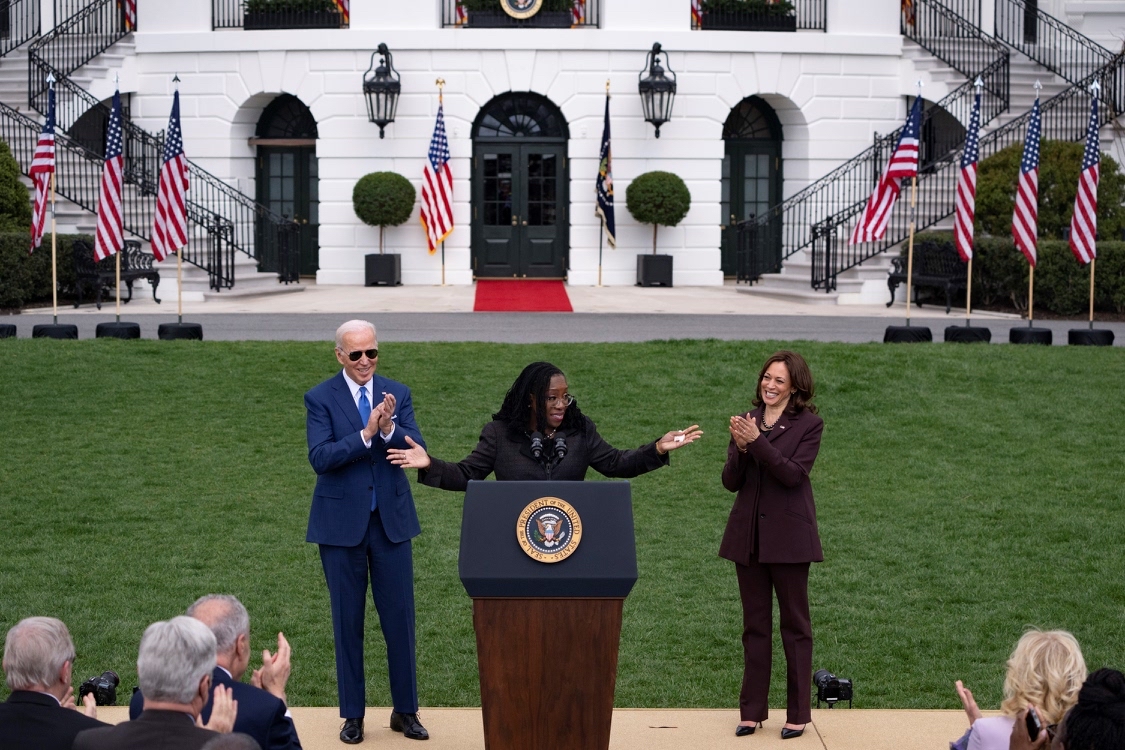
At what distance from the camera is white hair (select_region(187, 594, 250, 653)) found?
4770 mm

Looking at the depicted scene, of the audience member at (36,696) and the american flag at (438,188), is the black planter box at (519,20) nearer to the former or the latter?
the american flag at (438,188)

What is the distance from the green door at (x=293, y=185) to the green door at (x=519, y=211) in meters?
3.26

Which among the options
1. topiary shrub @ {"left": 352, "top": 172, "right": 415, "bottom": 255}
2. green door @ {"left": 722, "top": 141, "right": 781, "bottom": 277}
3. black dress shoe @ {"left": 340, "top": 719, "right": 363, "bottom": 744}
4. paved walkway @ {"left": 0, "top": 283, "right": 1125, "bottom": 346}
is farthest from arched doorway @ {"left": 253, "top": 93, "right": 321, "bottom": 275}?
black dress shoe @ {"left": 340, "top": 719, "right": 363, "bottom": 744}

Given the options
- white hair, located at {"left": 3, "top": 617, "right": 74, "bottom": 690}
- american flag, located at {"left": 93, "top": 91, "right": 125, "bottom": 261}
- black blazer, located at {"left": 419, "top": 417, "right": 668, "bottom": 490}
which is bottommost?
white hair, located at {"left": 3, "top": 617, "right": 74, "bottom": 690}

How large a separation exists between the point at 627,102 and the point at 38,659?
24565 mm

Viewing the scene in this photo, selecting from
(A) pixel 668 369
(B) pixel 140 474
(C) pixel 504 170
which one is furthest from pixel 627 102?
(B) pixel 140 474

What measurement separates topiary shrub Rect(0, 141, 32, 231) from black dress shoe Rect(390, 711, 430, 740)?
60.7 ft

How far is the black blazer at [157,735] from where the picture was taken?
4129 mm

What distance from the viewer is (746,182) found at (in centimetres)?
2986

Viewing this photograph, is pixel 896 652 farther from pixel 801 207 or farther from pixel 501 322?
pixel 801 207

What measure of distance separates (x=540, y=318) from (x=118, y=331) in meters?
6.28

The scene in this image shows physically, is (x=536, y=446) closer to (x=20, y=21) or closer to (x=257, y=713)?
(x=257, y=713)

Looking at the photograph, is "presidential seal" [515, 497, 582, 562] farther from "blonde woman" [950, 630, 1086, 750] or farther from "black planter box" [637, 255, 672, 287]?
"black planter box" [637, 255, 672, 287]

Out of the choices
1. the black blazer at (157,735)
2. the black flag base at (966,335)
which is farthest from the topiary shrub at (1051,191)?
the black blazer at (157,735)
